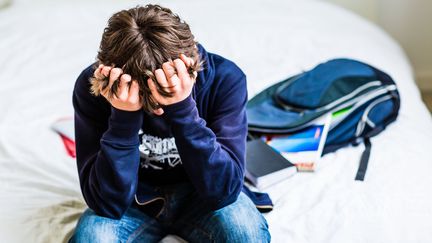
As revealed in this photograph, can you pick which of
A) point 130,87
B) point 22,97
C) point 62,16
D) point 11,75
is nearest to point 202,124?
point 130,87

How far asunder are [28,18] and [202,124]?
140cm

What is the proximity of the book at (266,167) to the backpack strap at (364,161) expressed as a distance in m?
0.14

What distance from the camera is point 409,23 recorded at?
2436 millimetres

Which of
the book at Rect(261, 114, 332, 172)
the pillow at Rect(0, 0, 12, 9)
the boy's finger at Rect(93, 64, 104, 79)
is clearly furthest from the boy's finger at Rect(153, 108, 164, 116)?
the pillow at Rect(0, 0, 12, 9)

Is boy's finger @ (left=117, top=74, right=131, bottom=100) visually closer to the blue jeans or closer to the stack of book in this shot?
the blue jeans

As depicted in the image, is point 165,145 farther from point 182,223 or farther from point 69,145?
point 69,145

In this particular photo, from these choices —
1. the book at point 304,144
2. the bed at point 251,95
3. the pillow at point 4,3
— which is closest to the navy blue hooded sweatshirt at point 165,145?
the bed at point 251,95

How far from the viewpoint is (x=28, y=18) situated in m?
2.07

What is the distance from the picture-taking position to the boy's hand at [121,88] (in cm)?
84

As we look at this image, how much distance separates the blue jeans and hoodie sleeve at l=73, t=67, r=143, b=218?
34 mm

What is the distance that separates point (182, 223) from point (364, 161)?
1.58 ft

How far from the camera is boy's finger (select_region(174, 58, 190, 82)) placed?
0.85 meters

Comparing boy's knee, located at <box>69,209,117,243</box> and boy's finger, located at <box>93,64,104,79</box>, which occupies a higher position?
boy's finger, located at <box>93,64,104,79</box>

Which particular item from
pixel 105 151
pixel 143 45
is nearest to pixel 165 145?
pixel 105 151
